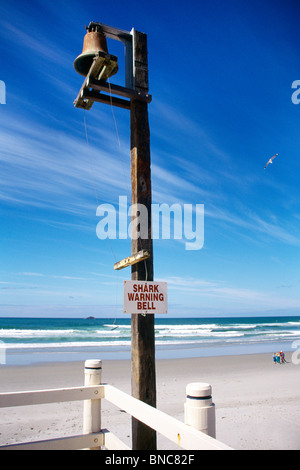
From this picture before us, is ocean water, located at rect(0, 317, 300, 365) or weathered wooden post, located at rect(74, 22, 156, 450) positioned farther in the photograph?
ocean water, located at rect(0, 317, 300, 365)

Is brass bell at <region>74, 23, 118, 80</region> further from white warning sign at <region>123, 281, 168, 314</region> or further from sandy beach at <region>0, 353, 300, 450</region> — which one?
sandy beach at <region>0, 353, 300, 450</region>

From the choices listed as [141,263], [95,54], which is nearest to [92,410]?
[141,263]

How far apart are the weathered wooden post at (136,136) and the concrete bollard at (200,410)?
1439 mm

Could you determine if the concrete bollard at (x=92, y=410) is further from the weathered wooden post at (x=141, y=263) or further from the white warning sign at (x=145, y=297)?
the white warning sign at (x=145, y=297)

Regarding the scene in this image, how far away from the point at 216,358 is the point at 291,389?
27.8ft

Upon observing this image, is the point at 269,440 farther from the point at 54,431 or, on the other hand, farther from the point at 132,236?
the point at 132,236

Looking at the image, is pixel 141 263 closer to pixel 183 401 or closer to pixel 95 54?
pixel 95 54

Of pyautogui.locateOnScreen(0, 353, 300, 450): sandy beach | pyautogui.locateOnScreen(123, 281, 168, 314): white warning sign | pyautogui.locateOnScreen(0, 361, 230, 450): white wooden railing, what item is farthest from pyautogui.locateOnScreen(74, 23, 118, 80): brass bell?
pyautogui.locateOnScreen(0, 353, 300, 450): sandy beach

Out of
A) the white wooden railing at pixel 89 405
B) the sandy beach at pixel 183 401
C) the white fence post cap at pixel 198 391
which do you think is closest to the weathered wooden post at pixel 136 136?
the white wooden railing at pixel 89 405

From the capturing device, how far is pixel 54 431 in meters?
Answer: 6.49

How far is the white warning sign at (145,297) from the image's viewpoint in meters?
3.32

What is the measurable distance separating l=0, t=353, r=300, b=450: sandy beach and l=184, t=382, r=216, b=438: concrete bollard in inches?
158

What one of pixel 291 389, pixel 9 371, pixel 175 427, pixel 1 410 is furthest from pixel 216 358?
pixel 175 427

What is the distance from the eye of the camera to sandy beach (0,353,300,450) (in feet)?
20.1
